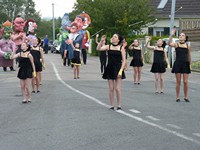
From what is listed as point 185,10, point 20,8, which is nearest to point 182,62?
point 185,10

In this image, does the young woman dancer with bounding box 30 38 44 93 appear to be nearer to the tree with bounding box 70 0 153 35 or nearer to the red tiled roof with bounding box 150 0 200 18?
the tree with bounding box 70 0 153 35

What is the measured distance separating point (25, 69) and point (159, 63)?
4.78 m

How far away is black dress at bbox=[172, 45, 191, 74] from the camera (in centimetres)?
1280

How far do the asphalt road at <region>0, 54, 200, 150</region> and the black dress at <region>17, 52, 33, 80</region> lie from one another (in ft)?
2.43

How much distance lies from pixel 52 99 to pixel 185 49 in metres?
4.02

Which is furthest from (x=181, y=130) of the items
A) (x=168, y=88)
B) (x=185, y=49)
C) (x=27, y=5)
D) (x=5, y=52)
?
(x=27, y=5)

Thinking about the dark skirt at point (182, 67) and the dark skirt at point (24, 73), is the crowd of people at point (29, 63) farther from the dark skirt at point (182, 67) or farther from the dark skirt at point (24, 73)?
the dark skirt at point (182, 67)

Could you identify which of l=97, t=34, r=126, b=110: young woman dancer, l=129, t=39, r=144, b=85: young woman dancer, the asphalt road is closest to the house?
l=129, t=39, r=144, b=85: young woman dancer

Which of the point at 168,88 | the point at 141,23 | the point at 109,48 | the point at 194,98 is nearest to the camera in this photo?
the point at 109,48

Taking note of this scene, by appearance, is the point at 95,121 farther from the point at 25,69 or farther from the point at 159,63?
the point at 159,63

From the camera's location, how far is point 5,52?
2473cm

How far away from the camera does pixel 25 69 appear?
12789 millimetres

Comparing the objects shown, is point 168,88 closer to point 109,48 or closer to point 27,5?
point 109,48

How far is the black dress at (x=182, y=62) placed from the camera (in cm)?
1280
